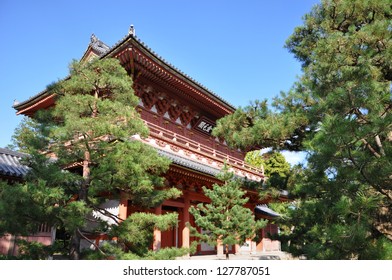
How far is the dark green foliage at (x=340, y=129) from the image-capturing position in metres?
4.25

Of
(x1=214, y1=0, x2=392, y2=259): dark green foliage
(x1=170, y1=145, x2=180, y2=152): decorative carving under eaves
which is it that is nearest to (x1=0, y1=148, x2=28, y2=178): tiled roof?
(x1=170, y1=145, x2=180, y2=152): decorative carving under eaves

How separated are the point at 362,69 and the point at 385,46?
1250mm

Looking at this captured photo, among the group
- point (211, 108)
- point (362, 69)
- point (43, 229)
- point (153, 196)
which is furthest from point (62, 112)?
point (211, 108)

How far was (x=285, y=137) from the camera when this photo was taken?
706cm

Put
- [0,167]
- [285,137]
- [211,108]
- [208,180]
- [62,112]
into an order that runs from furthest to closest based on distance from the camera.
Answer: [211,108] → [208,180] → [0,167] → [285,137] → [62,112]

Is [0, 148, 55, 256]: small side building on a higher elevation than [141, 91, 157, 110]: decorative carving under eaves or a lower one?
lower

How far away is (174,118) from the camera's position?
13039 mm

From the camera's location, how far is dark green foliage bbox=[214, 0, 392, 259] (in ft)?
13.9

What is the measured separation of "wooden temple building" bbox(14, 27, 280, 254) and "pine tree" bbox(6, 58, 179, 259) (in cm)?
253

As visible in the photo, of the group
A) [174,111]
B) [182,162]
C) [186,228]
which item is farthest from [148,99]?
[186,228]

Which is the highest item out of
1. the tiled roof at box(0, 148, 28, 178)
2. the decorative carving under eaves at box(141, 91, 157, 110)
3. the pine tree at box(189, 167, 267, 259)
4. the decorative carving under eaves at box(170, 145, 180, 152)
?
the decorative carving under eaves at box(141, 91, 157, 110)

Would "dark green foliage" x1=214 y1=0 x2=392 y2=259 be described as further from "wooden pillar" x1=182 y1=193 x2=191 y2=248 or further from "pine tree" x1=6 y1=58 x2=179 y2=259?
"wooden pillar" x1=182 y1=193 x2=191 y2=248

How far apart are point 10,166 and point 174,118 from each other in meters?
6.47

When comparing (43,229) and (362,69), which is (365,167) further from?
(43,229)
